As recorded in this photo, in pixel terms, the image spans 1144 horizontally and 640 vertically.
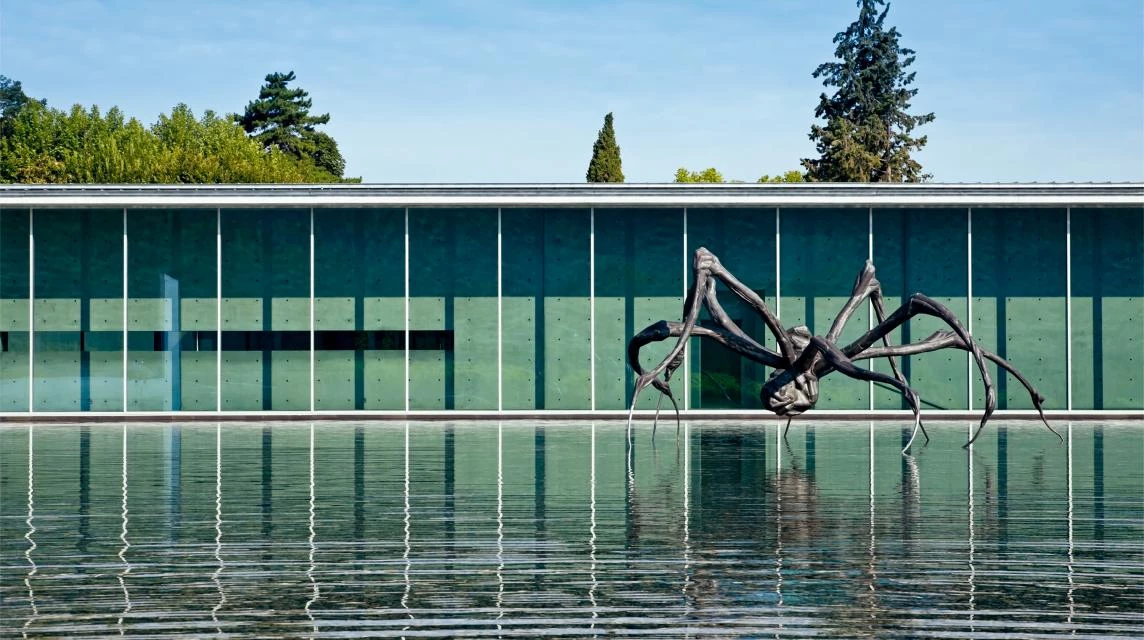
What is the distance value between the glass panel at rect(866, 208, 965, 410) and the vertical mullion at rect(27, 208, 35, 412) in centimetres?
1660

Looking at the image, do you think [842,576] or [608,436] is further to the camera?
[608,436]

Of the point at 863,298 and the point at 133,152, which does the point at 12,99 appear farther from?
the point at 863,298

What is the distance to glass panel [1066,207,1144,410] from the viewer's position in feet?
91.6

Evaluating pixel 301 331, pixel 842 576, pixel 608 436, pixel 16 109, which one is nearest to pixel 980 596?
pixel 842 576

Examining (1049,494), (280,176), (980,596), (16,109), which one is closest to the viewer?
(980,596)

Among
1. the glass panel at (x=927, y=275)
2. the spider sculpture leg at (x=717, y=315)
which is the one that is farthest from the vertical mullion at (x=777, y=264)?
the spider sculpture leg at (x=717, y=315)

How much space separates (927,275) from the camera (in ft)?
91.3

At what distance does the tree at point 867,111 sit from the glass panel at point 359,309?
136 ft

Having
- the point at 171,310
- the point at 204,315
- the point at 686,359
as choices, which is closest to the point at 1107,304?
the point at 686,359

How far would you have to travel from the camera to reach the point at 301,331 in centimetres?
2778

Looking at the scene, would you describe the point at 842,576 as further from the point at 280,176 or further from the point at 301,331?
the point at 280,176

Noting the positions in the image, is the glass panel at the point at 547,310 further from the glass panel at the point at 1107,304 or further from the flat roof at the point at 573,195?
the glass panel at the point at 1107,304

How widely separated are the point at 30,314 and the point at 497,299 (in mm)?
9164

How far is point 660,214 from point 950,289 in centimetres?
596
